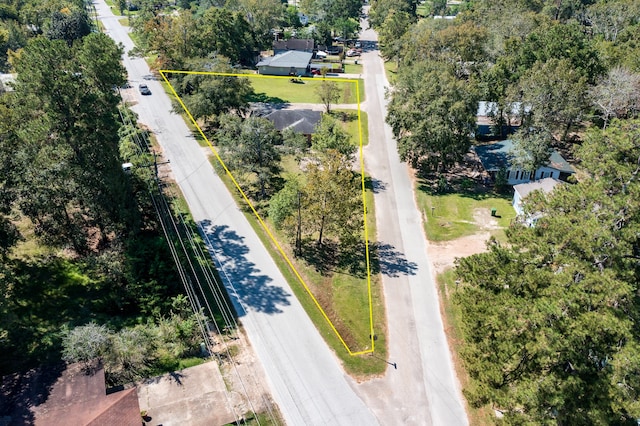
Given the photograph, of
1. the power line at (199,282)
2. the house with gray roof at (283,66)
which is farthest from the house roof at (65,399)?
the house with gray roof at (283,66)

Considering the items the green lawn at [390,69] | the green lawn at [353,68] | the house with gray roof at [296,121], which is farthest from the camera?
the green lawn at [353,68]

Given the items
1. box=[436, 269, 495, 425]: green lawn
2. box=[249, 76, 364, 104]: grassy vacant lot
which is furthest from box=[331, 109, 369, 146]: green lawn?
box=[436, 269, 495, 425]: green lawn

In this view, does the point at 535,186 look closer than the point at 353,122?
Yes

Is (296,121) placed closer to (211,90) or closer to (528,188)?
(211,90)

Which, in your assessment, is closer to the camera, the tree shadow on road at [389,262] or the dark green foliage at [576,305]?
the dark green foliage at [576,305]

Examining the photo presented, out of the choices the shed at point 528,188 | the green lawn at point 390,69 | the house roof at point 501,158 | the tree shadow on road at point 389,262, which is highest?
the green lawn at point 390,69

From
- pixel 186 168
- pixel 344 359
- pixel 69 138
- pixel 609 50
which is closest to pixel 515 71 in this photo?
pixel 609 50

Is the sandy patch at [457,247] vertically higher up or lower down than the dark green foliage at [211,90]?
lower down

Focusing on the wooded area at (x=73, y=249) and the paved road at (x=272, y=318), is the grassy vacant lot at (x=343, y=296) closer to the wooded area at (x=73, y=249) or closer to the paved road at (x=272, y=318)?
the paved road at (x=272, y=318)

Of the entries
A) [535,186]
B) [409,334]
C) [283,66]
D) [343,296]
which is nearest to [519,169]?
[535,186]
